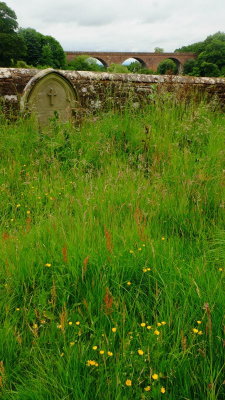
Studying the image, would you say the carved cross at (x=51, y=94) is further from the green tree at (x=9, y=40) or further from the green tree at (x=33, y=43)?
the green tree at (x=33, y=43)

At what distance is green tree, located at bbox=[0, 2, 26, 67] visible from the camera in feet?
118

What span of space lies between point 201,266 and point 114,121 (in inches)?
149

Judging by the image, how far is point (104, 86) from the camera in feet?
21.2

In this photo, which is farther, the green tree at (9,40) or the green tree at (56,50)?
the green tree at (56,50)

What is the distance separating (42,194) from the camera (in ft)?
11.1

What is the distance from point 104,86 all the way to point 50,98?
4.64 ft

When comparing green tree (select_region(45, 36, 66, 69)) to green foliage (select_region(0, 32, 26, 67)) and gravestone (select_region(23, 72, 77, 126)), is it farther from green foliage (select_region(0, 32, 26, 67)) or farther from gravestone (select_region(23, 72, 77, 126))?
gravestone (select_region(23, 72, 77, 126))

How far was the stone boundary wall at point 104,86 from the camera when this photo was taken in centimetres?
571

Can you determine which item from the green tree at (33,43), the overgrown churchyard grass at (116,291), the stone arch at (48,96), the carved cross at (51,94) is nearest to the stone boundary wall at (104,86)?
the stone arch at (48,96)


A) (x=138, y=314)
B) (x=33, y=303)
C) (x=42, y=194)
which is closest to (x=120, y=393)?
(x=138, y=314)

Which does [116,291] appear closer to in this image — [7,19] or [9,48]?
[9,48]

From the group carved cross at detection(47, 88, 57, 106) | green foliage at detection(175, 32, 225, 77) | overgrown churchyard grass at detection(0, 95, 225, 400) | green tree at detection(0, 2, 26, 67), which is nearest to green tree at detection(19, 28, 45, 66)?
green tree at detection(0, 2, 26, 67)

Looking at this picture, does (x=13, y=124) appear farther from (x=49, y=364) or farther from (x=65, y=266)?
(x=49, y=364)

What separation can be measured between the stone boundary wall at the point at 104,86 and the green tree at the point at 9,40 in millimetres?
31727
